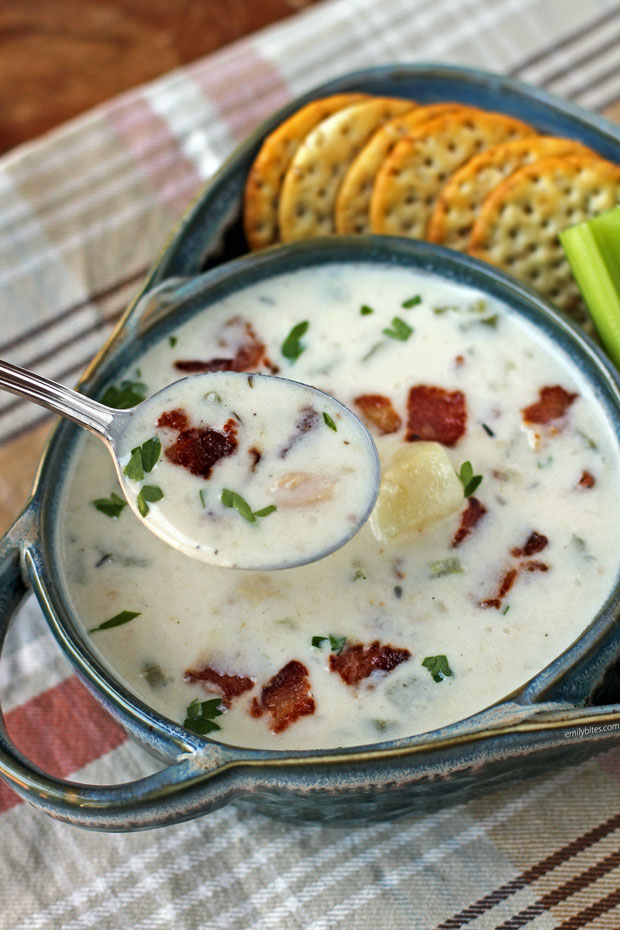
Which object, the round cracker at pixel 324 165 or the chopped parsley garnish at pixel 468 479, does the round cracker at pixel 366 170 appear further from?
the chopped parsley garnish at pixel 468 479

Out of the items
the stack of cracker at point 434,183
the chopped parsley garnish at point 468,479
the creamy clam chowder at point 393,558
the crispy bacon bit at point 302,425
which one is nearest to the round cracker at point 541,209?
the stack of cracker at point 434,183

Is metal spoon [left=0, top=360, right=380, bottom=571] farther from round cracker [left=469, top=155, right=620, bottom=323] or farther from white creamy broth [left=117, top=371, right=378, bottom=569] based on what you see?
round cracker [left=469, top=155, right=620, bottom=323]

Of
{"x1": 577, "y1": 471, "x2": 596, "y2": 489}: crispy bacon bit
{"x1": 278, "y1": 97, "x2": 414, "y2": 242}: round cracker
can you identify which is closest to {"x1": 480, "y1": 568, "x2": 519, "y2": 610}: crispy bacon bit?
{"x1": 577, "y1": 471, "x2": 596, "y2": 489}: crispy bacon bit

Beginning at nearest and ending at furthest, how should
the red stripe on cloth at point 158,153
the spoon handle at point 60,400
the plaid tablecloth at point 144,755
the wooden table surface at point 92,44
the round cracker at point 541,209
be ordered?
the spoon handle at point 60,400, the plaid tablecloth at point 144,755, the round cracker at point 541,209, the red stripe on cloth at point 158,153, the wooden table surface at point 92,44

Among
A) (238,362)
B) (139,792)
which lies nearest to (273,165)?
(238,362)

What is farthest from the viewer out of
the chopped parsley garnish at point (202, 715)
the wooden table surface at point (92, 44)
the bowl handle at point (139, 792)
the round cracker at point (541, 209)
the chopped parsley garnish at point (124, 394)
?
the wooden table surface at point (92, 44)

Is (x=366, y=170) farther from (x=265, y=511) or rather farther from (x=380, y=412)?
(x=265, y=511)

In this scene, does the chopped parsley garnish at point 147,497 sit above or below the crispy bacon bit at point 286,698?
above
